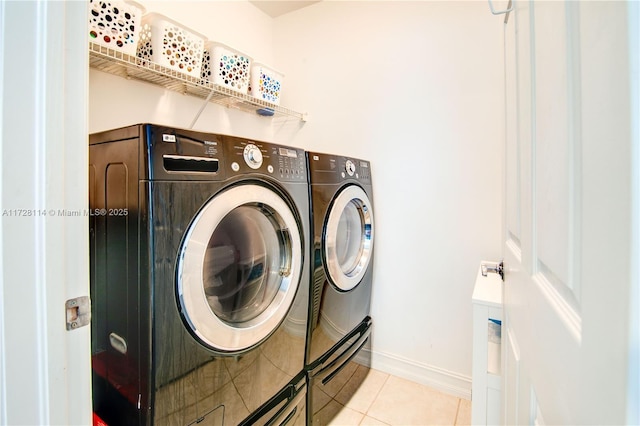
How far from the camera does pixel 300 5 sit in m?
2.19

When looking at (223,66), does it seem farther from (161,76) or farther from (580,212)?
(580,212)

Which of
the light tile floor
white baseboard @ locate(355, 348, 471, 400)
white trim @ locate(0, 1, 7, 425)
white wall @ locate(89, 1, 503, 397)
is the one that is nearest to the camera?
white trim @ locate(0, 1, 7, 425)

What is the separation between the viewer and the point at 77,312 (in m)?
0.49

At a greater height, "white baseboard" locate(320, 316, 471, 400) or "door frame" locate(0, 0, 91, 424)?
"door frame" locate(0, 0, 91, 424)

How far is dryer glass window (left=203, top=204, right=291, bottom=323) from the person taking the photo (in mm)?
995

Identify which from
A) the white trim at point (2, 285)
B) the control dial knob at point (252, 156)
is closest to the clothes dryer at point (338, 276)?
the control dial knob at point (252, 156)

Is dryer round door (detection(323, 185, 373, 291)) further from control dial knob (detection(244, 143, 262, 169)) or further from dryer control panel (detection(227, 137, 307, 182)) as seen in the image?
control dial knob (detection(244, 143, 262, 169))

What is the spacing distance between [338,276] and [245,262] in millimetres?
588

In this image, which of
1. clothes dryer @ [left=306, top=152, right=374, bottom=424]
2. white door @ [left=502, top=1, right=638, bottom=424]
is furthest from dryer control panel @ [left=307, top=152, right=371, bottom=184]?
white door @ [left=502, top=1, right=638, bottom=424]

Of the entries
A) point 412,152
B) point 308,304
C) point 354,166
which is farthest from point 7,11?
point 412,152

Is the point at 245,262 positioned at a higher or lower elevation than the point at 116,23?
lower

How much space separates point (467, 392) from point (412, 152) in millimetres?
1524

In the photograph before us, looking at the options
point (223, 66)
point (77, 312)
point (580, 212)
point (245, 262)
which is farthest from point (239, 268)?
point (223, 66)

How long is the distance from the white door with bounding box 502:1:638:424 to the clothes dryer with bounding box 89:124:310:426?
809 mm
